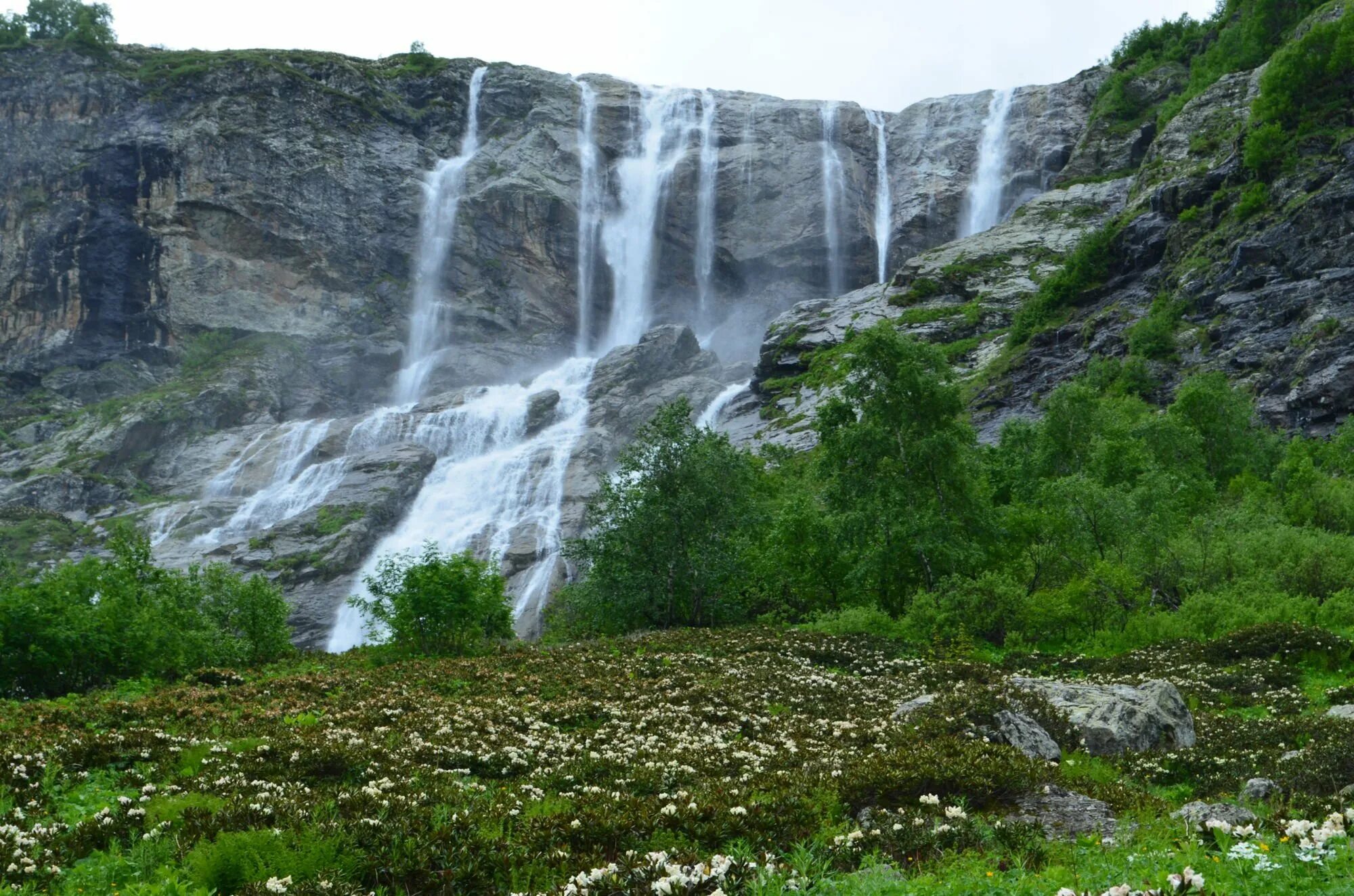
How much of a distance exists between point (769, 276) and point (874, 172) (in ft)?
54.2

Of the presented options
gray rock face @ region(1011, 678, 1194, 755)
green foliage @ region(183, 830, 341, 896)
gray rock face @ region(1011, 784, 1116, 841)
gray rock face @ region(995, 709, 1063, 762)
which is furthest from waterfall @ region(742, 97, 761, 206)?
green foliage @ region(183, 830, 341, 896)

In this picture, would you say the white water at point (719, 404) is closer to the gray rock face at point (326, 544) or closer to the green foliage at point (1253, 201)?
the gray rock face at point (326, 544)

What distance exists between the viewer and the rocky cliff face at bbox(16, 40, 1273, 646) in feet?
231

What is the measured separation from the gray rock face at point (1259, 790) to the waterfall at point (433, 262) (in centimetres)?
8274

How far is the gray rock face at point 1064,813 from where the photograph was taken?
7695 mm

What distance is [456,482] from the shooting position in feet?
211

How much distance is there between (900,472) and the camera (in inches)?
1170

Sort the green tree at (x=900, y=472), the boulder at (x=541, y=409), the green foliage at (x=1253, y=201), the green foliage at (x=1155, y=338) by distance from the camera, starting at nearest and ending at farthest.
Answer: the green tree at (x=900, y=472) → the green foliage at (x=1155, y=338) → the green foliage at (x=1253, y=201) → the boulder at (x=541, y=409)

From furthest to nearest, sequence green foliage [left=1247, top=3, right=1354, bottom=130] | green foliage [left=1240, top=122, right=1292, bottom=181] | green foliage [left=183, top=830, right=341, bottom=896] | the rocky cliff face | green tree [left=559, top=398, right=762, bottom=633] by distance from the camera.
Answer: the rocky cliff face → green foliage [left=1247, top=3, right=1354, bottom=130] → green foliage [left=1240, top=122, right=1292, bottom=181] → green tree [left=559, top=398, right=762, bottom=633] → green foliage [left=183, top=830, right=341, bottom=896]

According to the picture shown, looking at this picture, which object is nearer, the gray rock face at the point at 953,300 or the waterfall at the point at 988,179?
the gray rock face at the point at 953,300

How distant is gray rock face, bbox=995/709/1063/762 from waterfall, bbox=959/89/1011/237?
→ 289ft

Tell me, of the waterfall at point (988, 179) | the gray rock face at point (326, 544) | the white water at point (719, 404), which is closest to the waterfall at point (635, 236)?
the white water at point (719, 404)

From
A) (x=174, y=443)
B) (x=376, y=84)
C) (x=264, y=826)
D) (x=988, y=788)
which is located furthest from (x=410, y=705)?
(x=376, y=84)

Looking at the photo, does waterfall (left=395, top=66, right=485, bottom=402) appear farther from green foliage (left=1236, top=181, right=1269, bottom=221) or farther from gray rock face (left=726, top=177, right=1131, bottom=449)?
green foliage (left=1236, top=181, right=1269, bottom=221)
